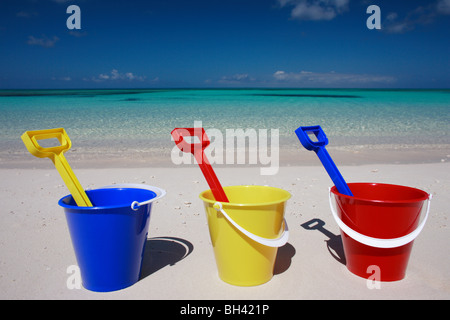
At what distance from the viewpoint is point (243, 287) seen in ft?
7.16

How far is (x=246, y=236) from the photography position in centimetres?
207

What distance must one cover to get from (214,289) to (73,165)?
168 inches

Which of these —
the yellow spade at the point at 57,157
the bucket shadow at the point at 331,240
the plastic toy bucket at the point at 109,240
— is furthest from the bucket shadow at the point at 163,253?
the bucket shadow at the point at 331,240

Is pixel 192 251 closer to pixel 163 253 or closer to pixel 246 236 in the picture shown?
pixel 163 253

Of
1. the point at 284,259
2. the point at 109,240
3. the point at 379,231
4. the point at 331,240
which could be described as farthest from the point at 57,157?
the point at 331,240

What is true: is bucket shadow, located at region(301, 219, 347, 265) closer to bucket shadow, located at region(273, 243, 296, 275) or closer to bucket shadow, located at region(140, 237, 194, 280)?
bucket shadow, located at region(273, 243, 296, 275)

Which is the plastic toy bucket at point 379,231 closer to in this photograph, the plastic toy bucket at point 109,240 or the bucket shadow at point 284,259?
the bucket shadow at point 284,259

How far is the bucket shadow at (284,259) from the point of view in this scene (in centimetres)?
241

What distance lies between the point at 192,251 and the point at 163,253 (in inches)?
8.7

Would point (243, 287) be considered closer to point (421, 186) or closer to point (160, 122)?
point (421, 186)

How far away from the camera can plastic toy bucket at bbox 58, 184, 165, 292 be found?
1953mm

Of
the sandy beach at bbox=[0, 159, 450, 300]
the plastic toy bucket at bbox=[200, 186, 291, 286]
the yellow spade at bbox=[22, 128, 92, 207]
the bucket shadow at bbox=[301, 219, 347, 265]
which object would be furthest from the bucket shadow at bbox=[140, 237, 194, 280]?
the bucket shadow at bbox=[301, 219, 347, 265]
